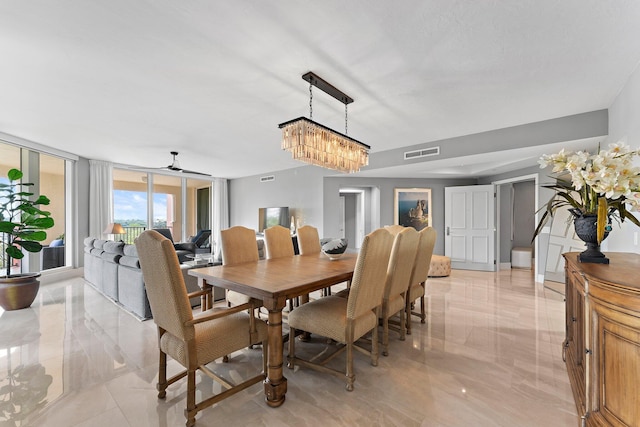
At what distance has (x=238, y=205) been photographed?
362 inches

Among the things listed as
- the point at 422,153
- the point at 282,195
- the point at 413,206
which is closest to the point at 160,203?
the point at 282,195

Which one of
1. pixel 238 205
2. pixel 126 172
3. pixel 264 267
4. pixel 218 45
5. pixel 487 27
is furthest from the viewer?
pixel 238 205

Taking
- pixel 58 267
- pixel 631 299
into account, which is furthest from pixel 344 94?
pixel 58 267

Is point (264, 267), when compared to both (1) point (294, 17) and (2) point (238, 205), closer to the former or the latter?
(1) point (294, 17)

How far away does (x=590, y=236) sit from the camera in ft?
5.96

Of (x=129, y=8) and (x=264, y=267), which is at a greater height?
(x=129, y=8)

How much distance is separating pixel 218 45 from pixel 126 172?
21.8ft

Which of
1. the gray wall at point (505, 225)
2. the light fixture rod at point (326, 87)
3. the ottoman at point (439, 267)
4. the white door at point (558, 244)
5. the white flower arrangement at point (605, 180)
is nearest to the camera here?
the white flower arrangement at point (605, 180)

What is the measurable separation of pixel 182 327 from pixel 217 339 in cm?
25

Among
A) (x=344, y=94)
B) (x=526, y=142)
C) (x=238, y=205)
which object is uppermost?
(x=344, y=94)

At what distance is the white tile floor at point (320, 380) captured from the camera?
1.77 meters

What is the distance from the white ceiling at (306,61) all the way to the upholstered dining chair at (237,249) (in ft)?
4.99

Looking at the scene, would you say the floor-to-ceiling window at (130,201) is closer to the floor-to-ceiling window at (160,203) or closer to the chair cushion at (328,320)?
the floor-to-ceiling window at (160,203)

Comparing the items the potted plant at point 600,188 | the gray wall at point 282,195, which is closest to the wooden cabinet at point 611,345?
the potted plant at point 600,188
